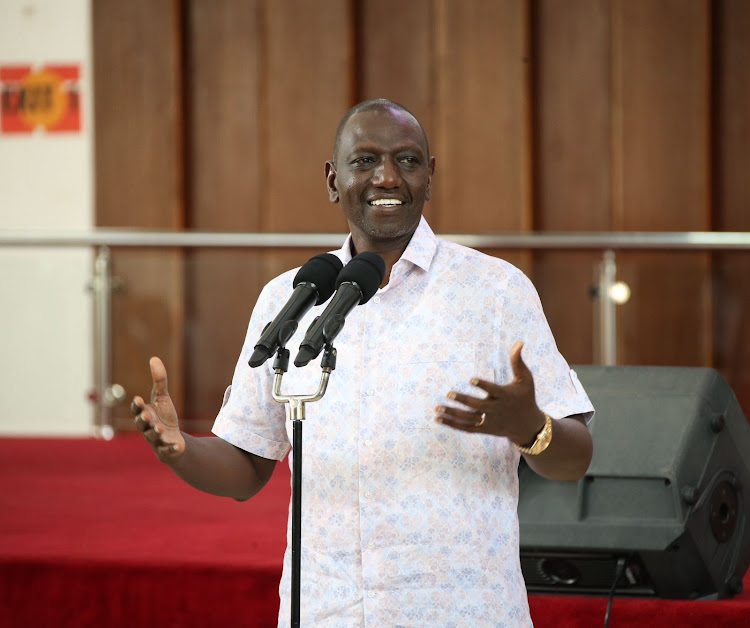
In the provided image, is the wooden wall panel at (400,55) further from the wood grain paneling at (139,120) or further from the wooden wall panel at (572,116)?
the wood grain paneling at (139,120)

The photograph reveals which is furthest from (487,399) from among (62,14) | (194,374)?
(62,14)

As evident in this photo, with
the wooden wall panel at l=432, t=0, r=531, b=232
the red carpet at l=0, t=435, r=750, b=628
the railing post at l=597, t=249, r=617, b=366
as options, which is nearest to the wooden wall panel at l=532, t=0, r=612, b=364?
the wooden wall panel at l=432, t=0, r=531, b=232

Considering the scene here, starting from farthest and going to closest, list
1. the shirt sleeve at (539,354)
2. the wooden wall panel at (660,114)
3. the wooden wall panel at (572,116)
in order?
the wooden wall panel at (572,116)
the wooden wall panel at (660,114)
the shirt sleeve at (539,354)

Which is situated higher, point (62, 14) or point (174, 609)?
point (62, 14)

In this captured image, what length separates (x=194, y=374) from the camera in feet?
15.1

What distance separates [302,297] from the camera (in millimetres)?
1426

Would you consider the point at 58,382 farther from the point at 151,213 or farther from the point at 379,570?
the point at 379,570

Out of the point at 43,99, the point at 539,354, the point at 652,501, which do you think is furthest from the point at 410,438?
the point at 43,99

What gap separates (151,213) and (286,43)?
116 cm

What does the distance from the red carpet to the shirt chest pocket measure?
32.8 inches

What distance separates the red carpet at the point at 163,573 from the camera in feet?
7.36

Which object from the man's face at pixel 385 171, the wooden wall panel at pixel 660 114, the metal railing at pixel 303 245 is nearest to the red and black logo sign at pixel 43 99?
the metal railing at pixel 303 245

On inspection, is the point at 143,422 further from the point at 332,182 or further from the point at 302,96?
the point at 302,96

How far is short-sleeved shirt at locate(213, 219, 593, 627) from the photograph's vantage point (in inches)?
62.1
